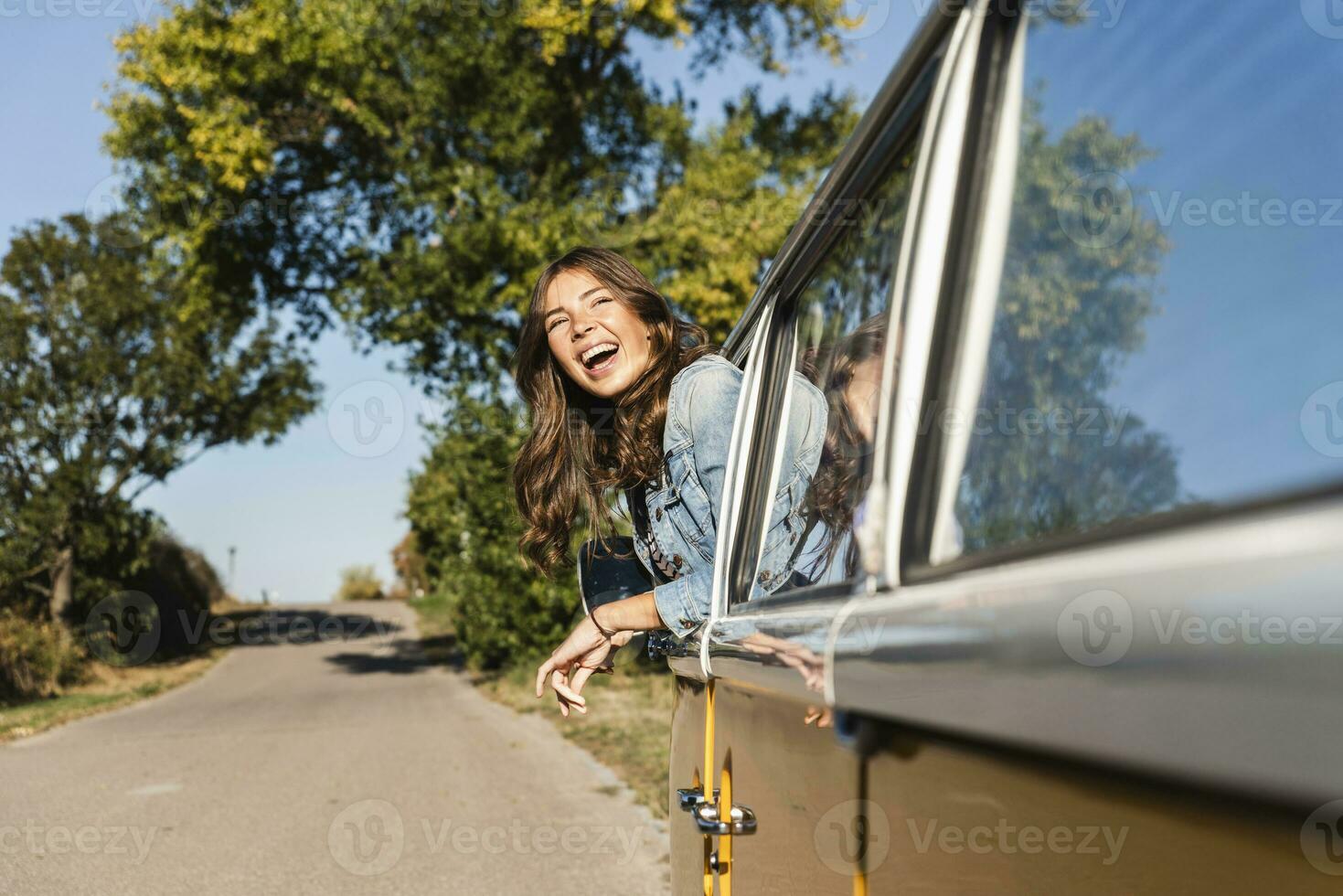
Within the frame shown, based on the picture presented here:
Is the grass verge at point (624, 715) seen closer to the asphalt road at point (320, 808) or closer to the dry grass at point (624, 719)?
the dry grass at point (624, 719)

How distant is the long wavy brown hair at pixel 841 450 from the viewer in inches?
59.9

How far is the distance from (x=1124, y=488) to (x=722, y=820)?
4.96ft

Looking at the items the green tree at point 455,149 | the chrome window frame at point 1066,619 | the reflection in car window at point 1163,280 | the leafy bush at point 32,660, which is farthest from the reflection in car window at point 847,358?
the leafy bush at point 32,660

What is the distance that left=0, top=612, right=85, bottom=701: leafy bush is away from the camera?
682 inches

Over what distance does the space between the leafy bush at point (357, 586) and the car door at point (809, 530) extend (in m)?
60.5

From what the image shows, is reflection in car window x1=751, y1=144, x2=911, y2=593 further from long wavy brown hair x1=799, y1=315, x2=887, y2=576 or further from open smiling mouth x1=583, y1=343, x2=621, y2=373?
open smiling mouth x1=583, y1=343, x2=621, y2=373

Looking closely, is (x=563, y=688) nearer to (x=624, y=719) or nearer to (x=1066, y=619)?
(x=1066, y=619)

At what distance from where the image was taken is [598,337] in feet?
10.4

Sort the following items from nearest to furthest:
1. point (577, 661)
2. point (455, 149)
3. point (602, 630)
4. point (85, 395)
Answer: point (602, 630)
point (577, 661)
point (455, 149)
point (85, 395)

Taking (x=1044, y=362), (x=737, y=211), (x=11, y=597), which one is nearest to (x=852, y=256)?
(x=1044, y=362)

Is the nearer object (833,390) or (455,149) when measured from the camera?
(833,390)

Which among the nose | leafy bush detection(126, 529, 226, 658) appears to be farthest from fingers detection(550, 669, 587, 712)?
leafy bush detection(126, 529, 226, 658)

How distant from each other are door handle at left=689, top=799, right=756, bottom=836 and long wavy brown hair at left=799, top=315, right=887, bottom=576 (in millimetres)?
466

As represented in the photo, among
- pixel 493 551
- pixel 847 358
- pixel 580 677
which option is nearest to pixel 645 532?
pixel 580 677
